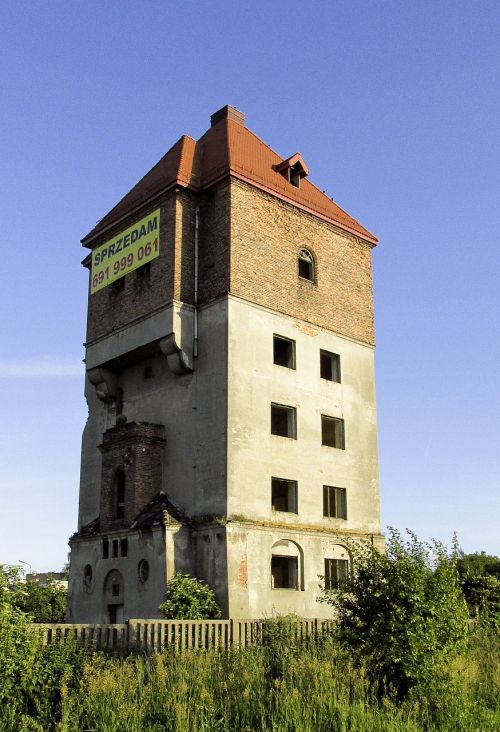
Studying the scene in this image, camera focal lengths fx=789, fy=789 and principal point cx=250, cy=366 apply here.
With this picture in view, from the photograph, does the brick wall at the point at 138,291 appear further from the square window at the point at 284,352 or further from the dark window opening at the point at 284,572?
the dark window opening at the point at 284,572

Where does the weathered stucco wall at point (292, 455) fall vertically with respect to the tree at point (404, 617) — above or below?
above

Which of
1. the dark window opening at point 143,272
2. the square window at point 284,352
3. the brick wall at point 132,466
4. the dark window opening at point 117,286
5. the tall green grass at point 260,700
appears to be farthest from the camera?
the dark window opening at point 117,286

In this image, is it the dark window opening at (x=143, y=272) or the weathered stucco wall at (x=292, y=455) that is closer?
the weathered stucco wall at (x=292, y=455)

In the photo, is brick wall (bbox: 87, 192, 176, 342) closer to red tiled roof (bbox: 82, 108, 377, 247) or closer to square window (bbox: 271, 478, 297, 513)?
red tiled roof (bbox: 82, 108, 377, 247)

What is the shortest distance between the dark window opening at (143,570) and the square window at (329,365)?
414 inches

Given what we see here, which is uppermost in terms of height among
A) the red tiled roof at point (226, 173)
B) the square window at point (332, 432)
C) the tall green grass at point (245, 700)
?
the red tiled roof at point (226, 173)

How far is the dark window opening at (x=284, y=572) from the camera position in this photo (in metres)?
28.4

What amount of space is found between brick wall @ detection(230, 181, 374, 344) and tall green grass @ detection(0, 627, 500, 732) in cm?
1642

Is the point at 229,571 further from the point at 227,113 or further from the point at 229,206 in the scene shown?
the point at 227,113

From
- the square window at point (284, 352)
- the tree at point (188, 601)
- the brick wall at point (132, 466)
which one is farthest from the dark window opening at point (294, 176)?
the tree at point (188, 601)

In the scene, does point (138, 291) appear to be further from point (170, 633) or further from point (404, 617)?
point (404, 617)

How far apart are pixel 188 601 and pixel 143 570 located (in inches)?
113

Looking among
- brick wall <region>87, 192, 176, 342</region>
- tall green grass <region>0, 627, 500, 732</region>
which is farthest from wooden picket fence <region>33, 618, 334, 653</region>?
brick wall <region>87, 192, 176, 342</region>

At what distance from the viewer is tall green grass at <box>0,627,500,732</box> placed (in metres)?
12.1
